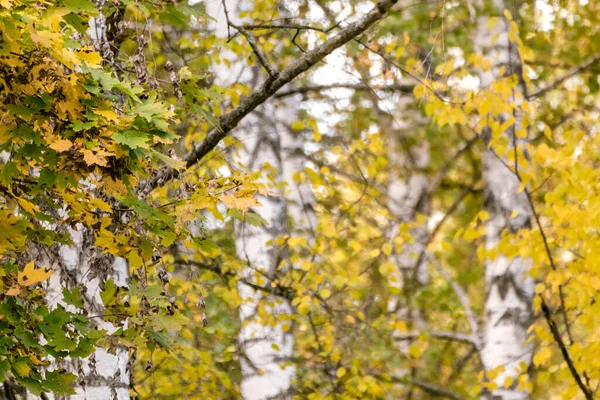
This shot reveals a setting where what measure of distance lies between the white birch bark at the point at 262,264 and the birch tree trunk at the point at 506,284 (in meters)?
1.31

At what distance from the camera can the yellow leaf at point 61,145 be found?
1.94 metres

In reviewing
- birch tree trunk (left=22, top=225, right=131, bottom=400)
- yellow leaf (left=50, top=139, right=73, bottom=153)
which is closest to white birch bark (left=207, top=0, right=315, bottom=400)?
birch tree trunk (left=22, top=225, right=131, bottom=400)

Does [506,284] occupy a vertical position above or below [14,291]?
above

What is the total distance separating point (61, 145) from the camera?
195cm

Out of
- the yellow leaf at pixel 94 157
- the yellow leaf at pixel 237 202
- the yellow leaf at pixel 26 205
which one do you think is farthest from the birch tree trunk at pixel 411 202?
the yellow leaf at pixel 94 157

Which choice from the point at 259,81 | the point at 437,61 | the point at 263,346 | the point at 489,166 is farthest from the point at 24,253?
the point at 437,61

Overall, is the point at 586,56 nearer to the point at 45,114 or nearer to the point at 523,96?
the point at 523,96

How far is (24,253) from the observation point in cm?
242

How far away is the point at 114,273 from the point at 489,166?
3.24 m

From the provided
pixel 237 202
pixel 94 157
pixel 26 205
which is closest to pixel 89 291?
pixel 26 205

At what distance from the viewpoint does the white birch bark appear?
4578 mm

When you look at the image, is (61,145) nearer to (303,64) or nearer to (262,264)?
(303,64)

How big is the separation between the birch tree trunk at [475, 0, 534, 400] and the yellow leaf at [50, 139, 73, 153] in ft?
10.9

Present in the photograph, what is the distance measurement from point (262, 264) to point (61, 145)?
9.74 feet
